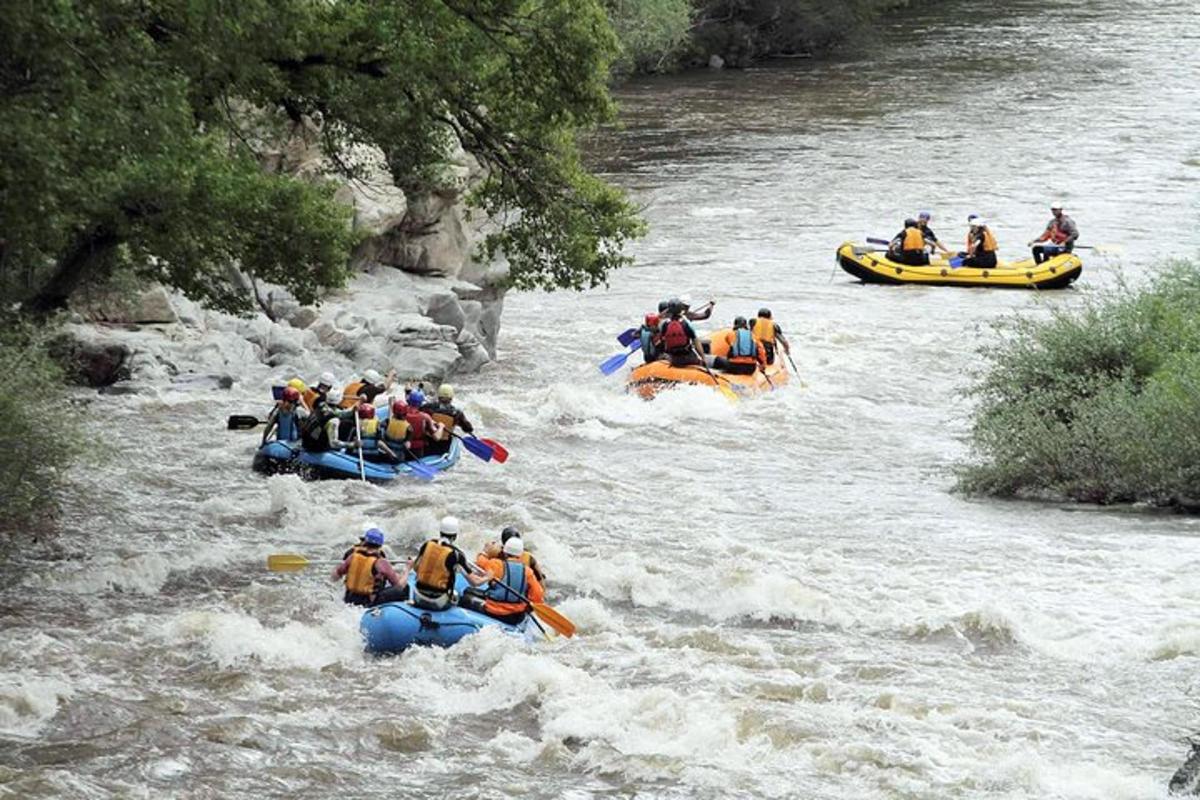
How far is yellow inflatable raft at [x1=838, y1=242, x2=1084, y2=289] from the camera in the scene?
28.1 m

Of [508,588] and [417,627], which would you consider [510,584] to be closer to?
[508,588]

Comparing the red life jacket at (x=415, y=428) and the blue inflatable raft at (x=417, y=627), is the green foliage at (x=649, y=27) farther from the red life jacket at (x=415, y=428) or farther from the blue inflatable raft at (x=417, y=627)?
the blue inflatable raft at (x=417, y=627)

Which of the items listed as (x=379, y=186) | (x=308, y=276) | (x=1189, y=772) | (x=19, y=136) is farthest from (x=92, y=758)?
(x=379, y=186)

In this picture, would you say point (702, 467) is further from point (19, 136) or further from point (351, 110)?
point (19, 136)

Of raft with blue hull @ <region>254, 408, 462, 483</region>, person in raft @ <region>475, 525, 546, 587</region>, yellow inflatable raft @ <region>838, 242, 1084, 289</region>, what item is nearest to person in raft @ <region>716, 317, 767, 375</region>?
raft with blue hull @ <region>254, 408, 462, 483</region>

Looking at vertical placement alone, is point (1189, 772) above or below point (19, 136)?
below

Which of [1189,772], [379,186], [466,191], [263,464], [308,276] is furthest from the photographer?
[466,191]

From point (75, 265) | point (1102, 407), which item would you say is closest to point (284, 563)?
point (75, 265)

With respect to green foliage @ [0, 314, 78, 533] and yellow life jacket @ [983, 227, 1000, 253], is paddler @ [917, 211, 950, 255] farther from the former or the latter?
green foliage @ [0, 314, 78, 533]

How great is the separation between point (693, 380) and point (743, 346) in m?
1.05

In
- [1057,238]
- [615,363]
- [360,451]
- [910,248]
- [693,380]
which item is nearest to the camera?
[360,451]

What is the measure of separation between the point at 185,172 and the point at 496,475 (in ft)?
21.2

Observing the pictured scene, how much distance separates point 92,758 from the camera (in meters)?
10.5

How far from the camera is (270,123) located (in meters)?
16.0
